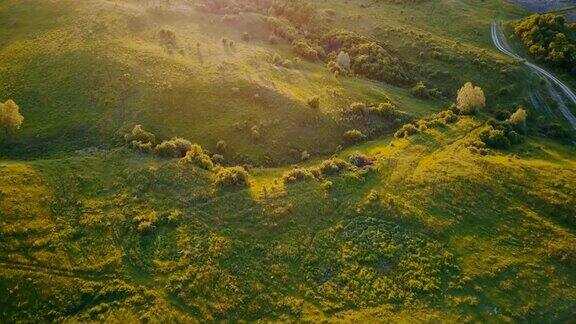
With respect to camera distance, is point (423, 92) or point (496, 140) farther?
point (423, 92)

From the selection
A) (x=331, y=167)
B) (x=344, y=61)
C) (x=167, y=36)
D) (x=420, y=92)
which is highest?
(x=344, y=61)

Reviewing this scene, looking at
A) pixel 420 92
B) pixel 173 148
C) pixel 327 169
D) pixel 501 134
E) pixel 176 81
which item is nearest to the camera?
pixel 173 148

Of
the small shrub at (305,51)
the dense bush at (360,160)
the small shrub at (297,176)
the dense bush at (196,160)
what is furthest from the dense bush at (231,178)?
the small shrub at (305,51)

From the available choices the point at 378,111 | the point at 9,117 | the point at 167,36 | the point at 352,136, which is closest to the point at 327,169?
the point at 352,136

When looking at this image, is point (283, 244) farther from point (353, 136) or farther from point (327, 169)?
point (353, 136)

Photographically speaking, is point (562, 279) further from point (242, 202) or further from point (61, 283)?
point (61, 283)

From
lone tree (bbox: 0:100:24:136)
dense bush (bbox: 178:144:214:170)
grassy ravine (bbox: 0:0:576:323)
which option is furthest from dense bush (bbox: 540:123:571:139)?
lone tree (bbox: 0:100:24:136)
